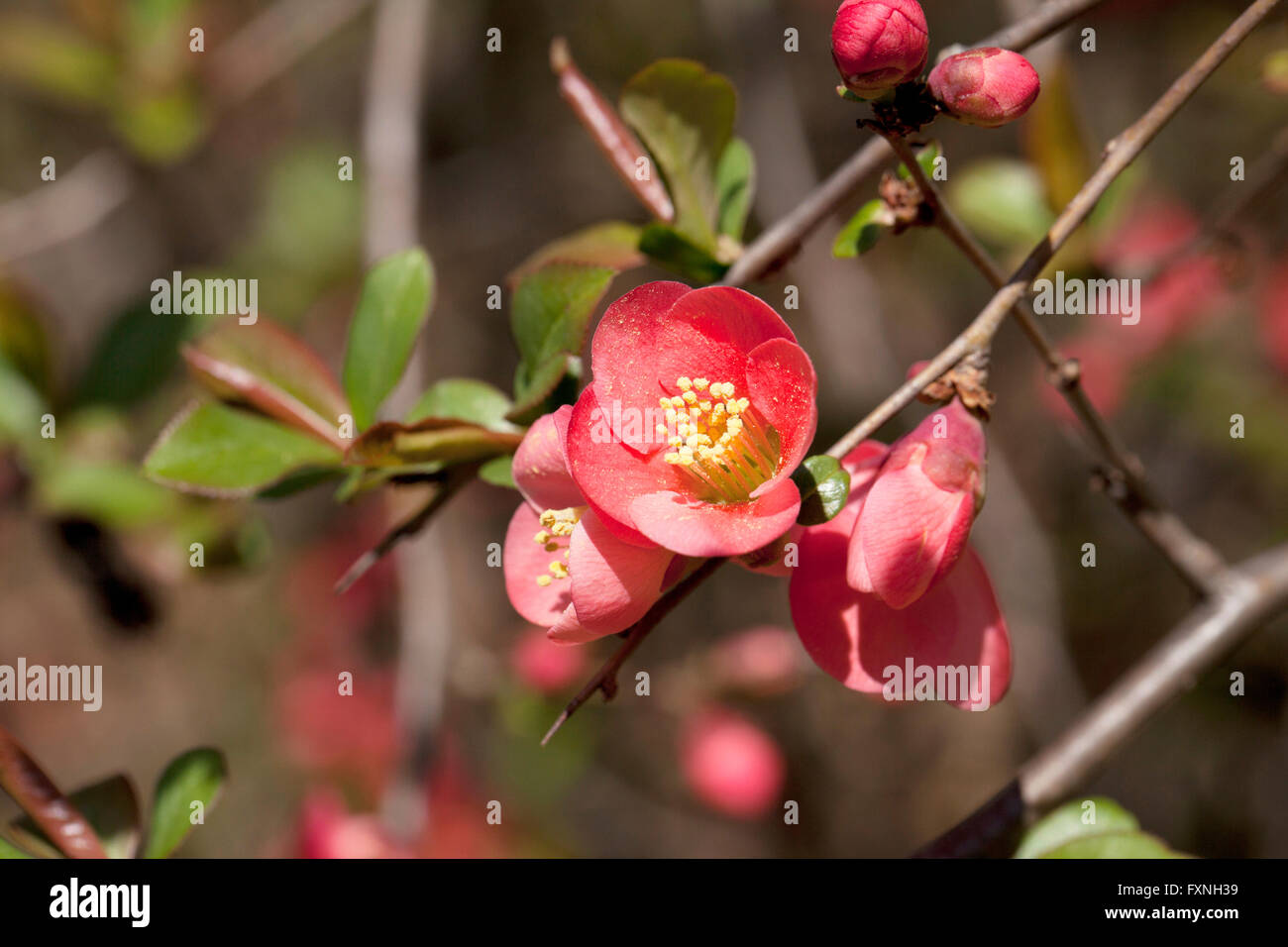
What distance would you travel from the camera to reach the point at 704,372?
0.61m

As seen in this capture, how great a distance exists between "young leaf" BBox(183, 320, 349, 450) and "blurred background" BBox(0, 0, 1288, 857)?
17.9 inches

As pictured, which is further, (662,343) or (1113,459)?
(1113,459)

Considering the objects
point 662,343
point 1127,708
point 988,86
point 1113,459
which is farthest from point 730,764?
point 988,86

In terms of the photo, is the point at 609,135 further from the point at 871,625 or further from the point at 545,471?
the point at 871,625

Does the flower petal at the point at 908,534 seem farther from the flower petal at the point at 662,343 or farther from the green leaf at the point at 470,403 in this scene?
the green leaf at the point at 470,403

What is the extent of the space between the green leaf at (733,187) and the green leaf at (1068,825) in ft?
1.66

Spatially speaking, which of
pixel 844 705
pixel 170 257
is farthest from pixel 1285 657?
pixel 170 257

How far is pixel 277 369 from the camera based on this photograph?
32.7 inches

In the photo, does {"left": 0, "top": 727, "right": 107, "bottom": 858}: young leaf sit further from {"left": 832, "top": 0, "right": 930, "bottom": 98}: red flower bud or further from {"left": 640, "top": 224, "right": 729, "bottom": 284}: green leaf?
{"left": 832, "top": 0, "right": 930, "bottom": 98}: red flower bud

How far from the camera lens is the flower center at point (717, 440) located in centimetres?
60

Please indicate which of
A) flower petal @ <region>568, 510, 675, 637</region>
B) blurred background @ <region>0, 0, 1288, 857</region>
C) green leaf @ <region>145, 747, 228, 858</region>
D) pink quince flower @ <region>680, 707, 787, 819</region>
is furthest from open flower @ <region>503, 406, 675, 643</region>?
pink quince flower @ <region>680, 707, 787, 819</region>

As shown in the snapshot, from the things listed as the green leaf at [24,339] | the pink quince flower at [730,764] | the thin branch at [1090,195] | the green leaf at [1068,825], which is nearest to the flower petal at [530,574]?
the thin branch at [1090,195]

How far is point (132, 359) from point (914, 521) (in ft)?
3.48

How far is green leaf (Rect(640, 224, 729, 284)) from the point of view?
0.69 m
